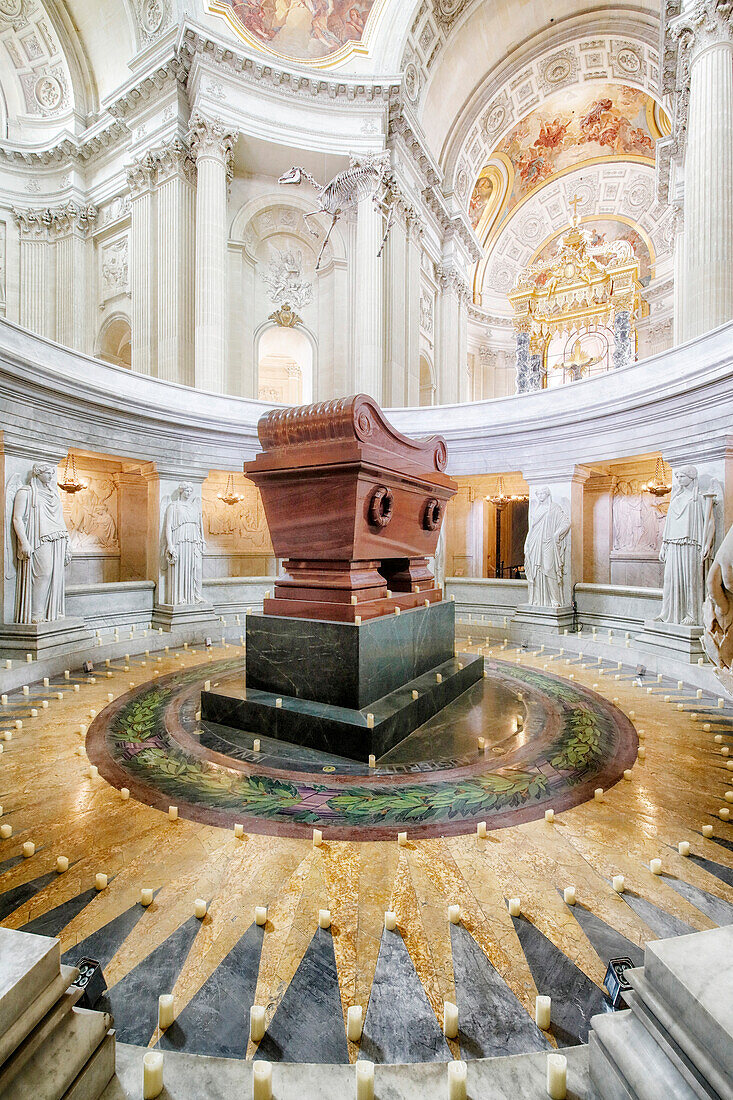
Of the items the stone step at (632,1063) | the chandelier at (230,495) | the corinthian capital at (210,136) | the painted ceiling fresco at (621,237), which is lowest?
the stone step at (632,1063)

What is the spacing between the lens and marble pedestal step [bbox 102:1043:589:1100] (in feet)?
3.63

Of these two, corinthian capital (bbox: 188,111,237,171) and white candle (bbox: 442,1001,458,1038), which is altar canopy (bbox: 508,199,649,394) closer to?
corinthian capital (bbox: 188,111,237,171)

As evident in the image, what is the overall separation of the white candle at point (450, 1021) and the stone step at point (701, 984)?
60cm

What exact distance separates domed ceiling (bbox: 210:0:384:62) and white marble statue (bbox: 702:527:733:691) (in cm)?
1588

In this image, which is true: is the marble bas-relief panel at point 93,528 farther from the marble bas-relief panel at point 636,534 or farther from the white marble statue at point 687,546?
the marble bas-relief panel at point 636,534

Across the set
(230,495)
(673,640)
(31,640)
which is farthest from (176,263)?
(673,640)

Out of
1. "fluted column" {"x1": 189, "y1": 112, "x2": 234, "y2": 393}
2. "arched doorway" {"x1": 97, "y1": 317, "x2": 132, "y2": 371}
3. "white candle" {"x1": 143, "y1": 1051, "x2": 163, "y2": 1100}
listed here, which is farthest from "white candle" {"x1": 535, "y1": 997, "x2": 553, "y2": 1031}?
"arched doorway" {"x1": 97, "y1": 317, "x2": 132, "y2": 371}

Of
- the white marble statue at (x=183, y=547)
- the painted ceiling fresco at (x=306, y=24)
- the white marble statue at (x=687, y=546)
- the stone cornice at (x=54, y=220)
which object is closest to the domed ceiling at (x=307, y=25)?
the painted ceiling fresco at (x=306, y=24)

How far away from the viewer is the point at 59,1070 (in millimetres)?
922

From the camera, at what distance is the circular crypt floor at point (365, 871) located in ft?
4.79

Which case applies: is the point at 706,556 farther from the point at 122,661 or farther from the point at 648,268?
the point at 648,268

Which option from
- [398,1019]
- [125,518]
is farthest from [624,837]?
[125,518]

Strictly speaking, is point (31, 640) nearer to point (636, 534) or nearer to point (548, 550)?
point (548, 550)

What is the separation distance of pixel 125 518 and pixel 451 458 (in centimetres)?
606
